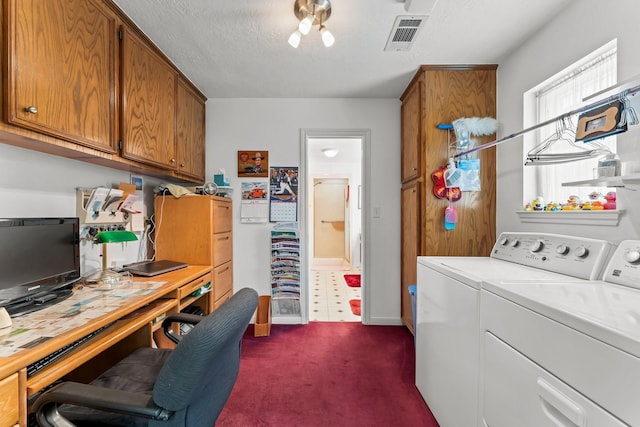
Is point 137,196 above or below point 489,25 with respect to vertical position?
below

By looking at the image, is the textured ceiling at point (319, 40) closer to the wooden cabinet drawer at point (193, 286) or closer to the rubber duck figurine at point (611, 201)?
the rubber duck figurine at point (611, 201)

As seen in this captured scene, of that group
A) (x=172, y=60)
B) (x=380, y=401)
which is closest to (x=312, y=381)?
(x=380, y=401)

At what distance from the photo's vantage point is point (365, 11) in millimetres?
1572

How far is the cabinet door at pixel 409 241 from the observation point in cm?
232

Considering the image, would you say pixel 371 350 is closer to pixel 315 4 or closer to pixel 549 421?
pixel 549 421

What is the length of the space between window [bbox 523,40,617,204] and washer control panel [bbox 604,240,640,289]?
502mm

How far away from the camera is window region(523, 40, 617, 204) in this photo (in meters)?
1.42

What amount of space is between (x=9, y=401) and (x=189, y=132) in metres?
2.15

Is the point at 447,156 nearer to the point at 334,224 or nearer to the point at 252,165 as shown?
the point at 252,165

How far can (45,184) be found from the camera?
1.46 metres

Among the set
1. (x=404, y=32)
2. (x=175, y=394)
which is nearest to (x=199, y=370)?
(x=175, y=394)

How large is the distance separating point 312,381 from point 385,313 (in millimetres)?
1205

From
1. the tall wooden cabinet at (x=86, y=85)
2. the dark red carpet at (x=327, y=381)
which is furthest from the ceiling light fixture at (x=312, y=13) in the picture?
the dark red carpet at (x=327, y=381)

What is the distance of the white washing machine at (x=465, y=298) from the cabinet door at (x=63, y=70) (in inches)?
76.3
